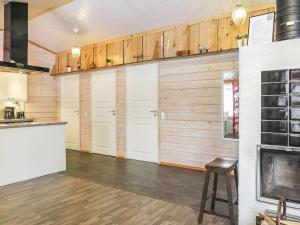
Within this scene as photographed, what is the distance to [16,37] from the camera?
4.30m

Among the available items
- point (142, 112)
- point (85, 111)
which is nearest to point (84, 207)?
point (142, 112)

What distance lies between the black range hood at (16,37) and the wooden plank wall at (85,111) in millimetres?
2364

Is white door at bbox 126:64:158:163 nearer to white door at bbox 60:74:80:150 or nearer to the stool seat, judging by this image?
white door at bbox 60:74:80:150

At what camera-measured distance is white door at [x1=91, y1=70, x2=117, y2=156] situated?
6207 mm

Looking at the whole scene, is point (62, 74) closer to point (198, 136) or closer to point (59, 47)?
point (59, 47)

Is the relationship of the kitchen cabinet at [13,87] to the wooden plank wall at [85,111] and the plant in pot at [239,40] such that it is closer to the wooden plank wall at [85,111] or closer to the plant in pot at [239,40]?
the wooden plank wall at [85,111]

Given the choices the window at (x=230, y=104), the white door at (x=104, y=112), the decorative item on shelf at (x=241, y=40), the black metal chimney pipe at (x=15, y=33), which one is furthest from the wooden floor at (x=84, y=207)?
the decorative item on shelf at (x=241, y=40)

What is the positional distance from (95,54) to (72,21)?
3.95 feet

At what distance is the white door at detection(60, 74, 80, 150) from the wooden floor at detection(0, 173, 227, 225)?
3274 mm

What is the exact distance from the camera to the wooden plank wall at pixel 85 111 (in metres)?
6.74

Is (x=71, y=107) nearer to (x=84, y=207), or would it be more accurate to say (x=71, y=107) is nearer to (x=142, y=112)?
(x=142, y=112)

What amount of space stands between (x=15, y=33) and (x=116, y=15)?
1882 millimetres

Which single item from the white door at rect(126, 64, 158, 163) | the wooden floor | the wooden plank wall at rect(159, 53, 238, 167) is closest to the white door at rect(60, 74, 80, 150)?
the white door at rect(126, 64, 158, 163)

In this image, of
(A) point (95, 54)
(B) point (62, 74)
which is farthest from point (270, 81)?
(B) point (62, 74)
